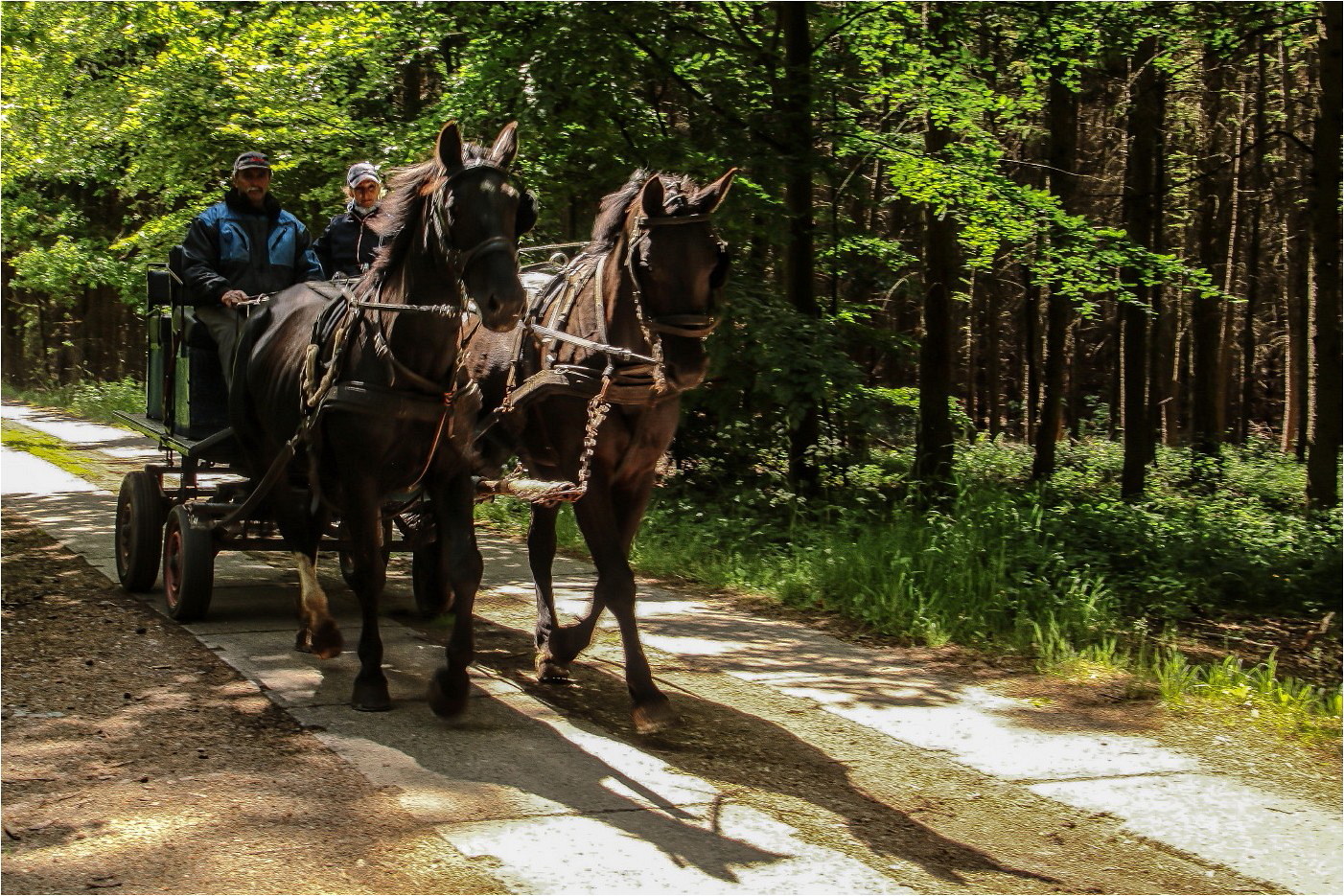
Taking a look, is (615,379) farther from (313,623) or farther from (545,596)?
(313,623)

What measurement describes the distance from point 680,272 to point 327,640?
111 inches

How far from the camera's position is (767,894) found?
426 cm

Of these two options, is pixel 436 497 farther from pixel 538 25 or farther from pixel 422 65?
pixel 422 65

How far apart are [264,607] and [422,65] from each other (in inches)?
407

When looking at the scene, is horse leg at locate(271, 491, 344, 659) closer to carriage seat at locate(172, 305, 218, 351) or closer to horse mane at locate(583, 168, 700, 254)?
carriage seat at locate(172, 305, 218, 351)

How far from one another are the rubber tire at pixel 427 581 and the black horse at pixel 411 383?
1366 mm

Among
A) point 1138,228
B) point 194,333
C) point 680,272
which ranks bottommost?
point 194,333

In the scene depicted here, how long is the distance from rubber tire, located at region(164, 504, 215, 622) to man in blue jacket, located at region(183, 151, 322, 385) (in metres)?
0.94

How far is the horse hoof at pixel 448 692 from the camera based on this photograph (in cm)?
598

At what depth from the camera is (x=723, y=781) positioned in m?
5.46

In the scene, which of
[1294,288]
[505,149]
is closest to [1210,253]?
[1294,288]

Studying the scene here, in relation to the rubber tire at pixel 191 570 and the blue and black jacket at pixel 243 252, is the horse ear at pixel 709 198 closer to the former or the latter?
the blue and black jacket at pixel 243 252

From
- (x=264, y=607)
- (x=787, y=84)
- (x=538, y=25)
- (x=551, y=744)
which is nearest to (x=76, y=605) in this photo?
(x=264, y=607)

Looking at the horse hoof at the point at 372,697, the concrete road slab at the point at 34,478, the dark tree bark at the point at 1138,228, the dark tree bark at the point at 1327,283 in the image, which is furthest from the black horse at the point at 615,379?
the dark tree bark at the point at 1138,228
